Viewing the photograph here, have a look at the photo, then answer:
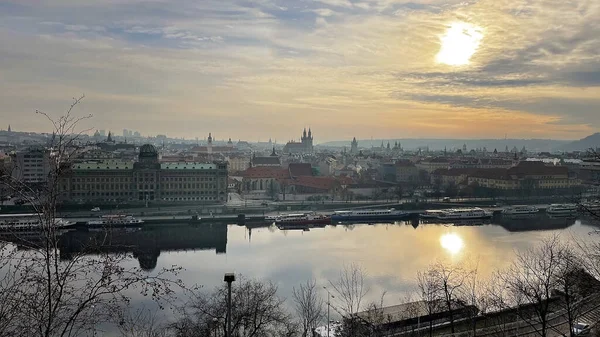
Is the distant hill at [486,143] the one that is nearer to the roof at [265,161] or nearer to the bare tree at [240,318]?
the roof at [265,161]

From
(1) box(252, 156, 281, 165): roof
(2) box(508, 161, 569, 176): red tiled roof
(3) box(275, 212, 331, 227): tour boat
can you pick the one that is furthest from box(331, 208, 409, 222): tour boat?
(1) box(252, 156, 281, 165): roof

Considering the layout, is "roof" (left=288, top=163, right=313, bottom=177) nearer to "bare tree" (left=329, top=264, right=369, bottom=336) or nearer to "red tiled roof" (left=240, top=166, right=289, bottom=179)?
"red tiled roof" (left=240, top=166, right=289, bottom=179)

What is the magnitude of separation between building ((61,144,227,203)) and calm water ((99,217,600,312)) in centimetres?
503

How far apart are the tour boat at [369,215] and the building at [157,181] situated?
537 centimetres

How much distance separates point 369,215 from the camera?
57.5ft

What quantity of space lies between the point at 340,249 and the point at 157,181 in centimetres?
1076

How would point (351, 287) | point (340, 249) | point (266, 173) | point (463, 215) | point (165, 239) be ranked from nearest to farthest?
point (351, 287), point (340, 249), point (165, 239), point (463, 215), point (266, 173)

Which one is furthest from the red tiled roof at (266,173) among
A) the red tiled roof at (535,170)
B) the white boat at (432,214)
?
the red tiled roof at (535,170)

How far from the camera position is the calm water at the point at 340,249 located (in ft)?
29.9

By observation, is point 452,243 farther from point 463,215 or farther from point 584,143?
point 584,143

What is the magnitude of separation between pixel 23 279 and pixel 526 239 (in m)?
13.8

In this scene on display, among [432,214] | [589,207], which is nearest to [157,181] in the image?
[432,214]

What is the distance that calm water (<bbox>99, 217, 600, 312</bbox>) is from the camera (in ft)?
29.9

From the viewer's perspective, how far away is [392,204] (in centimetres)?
2014
